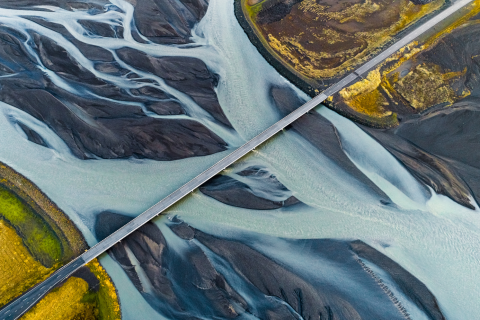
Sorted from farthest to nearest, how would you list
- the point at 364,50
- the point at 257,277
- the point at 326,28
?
the point at 326,28
the point at 364,50
the point at 257,277

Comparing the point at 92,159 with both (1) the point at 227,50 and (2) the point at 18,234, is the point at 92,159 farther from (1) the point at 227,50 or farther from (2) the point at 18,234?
(1) the point at 227,50

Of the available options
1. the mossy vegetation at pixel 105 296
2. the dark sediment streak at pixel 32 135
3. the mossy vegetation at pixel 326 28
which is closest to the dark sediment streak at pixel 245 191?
the mossy vegetation at pixel 105 296

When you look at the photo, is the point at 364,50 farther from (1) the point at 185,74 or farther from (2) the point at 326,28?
(1) the point at 185,74

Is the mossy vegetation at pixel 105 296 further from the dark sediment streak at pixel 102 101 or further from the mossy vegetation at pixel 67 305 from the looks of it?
the dark sediment streak at pixel 102 101

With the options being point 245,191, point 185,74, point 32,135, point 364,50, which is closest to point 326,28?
point 364,50

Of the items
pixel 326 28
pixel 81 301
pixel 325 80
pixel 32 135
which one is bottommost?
pixel 81 301

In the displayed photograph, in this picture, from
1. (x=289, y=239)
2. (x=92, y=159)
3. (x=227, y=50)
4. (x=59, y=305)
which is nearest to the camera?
(x=59, y=305)

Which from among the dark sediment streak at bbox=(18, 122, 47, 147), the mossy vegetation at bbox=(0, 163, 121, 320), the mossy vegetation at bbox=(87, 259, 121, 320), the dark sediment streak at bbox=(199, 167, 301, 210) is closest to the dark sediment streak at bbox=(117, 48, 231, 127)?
the dark sediment streak at bbox=(199, 167, 301, 210)

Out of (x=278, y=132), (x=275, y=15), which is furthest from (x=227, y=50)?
(x=278, y=132)
